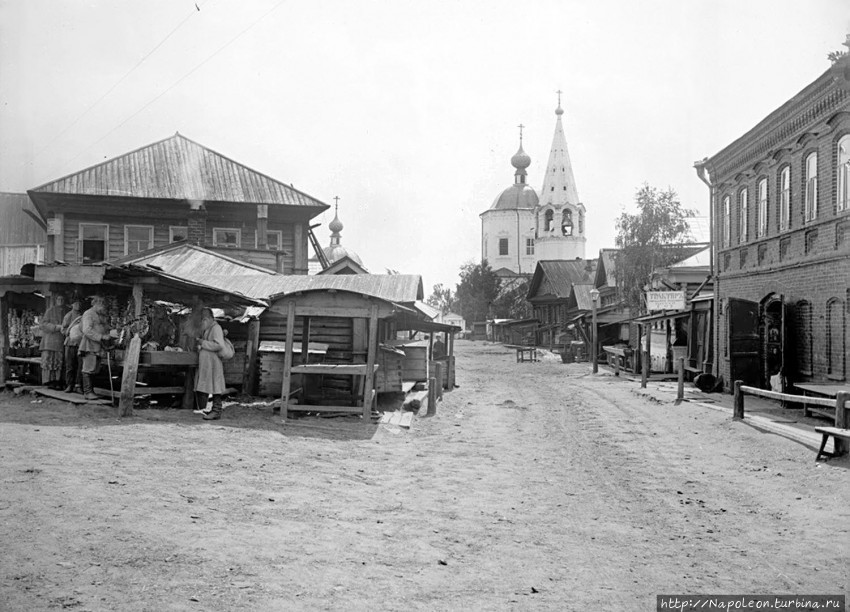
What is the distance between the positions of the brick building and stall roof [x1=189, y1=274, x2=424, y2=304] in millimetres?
8205

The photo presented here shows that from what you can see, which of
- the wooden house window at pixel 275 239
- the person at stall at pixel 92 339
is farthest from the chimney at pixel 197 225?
the person at stall at pixel 92 339

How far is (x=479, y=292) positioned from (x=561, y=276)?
76.1 ft

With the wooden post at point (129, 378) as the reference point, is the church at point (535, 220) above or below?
above

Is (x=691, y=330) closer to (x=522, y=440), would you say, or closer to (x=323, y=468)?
(x=522, y=440)

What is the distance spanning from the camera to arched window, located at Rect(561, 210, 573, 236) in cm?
7846

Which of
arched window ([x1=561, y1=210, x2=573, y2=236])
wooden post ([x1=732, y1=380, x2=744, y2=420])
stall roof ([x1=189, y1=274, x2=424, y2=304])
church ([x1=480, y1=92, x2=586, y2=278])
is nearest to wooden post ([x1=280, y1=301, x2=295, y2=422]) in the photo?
stall roof ([x1=189, y1=274, x2=424, y2=304])

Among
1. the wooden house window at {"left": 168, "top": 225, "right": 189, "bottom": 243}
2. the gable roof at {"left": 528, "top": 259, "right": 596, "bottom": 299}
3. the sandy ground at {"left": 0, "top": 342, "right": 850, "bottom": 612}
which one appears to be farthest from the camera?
the gable roof at {"left": 528, "top": 259, "right": 596, "bottom": 299}

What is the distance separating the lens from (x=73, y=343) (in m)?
12.6

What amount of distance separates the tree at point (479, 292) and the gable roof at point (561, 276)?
760 inches

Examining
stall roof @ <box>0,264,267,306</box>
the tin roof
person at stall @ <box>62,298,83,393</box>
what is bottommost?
person at stall @ <box>62,298,83,393</box>

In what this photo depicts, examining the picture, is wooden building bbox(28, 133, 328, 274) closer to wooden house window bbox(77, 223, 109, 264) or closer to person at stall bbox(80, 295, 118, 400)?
wooden house window bbox(77, 223, 109, 264)

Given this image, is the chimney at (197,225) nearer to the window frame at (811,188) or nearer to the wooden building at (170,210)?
the wooden building at (170,210)

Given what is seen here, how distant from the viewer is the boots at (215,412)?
1179 cm

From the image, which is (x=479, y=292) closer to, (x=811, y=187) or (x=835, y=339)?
(x=811, y=187)
